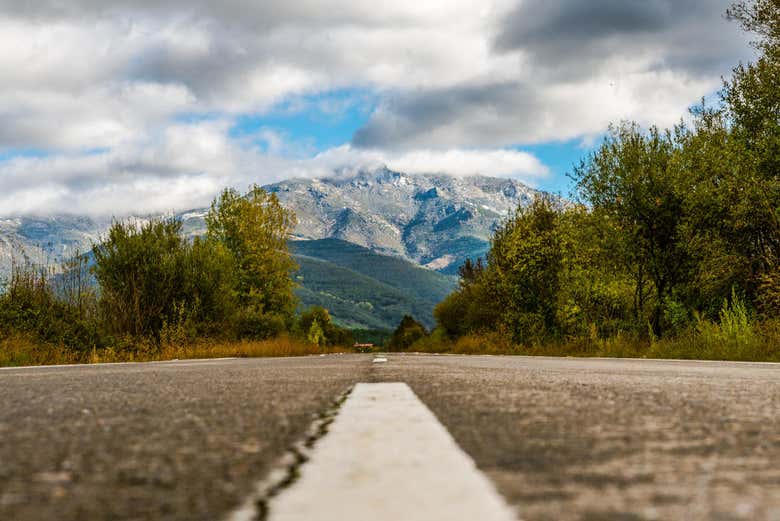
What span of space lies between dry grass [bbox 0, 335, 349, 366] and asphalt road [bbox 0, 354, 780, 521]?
36.2ft

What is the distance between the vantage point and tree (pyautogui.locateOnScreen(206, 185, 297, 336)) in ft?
140

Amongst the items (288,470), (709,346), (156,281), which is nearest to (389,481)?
(288,470)

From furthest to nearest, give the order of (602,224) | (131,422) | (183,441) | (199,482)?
(602,224) < (131,422) < (183,441) < (199,482)

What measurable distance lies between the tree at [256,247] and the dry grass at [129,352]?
15257 mm

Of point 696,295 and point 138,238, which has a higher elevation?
point 138,238

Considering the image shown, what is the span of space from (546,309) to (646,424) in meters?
26.4

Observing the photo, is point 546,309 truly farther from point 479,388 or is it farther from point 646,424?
point 646,424

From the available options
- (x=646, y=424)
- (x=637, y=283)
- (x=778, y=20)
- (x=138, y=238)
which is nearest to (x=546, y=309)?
(x=637, y=283)

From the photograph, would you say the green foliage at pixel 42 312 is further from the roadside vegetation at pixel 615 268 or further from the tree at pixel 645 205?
the tree at pixel 645 205

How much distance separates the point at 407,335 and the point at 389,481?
4664 inches

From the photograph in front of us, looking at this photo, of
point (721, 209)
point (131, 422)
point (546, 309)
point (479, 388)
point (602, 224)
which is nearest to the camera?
point (131, 422)

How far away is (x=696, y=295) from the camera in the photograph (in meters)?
21.8

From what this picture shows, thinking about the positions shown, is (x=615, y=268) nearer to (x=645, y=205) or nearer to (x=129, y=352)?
(x=645, y=205)

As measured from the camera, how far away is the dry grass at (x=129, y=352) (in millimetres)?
13625
